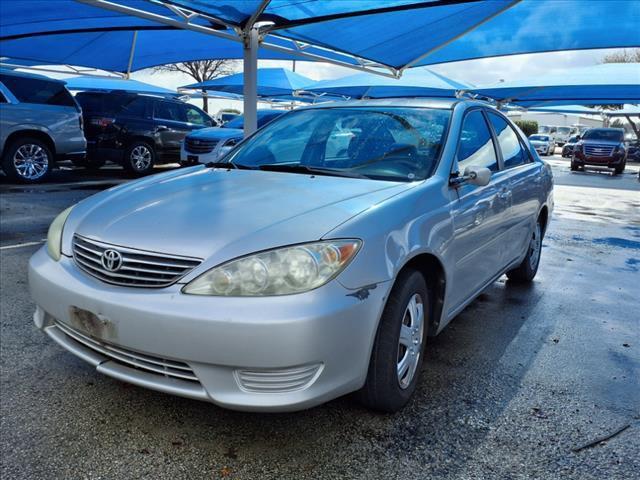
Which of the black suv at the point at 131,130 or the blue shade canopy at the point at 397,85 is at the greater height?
the blue shade canopy at the point at 397,85

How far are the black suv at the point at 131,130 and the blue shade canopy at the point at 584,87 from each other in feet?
39.5

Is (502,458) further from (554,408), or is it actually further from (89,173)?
(89,173)

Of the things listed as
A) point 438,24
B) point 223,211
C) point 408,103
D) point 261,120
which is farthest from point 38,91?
point 223,211

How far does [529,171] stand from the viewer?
4484mm

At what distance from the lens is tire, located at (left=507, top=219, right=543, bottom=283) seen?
4738 mm

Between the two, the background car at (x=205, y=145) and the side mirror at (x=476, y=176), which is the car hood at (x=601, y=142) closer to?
the background car at (x=205, y=145)

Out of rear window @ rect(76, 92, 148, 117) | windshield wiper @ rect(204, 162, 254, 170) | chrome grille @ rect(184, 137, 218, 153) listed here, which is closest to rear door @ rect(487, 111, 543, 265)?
windshield wiper @ rect(204, 162, 254, 170)

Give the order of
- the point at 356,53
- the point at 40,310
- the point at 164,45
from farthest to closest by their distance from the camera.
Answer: the point at 164,45 < the point at 356,53 < the point at 40,310

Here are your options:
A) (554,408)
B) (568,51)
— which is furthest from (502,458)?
(568,51)

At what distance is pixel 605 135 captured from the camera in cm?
2142

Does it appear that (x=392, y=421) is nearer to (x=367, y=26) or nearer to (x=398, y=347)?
(x=398, y=347)

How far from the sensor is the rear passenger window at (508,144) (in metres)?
4.09

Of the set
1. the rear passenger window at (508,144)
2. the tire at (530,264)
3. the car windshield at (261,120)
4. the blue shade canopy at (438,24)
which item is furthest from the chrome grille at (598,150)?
the rear passenger window at (508,144)

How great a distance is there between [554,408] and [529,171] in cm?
234
